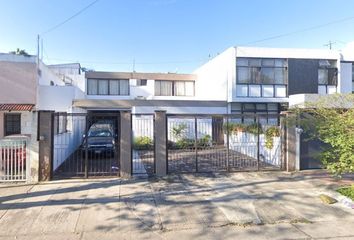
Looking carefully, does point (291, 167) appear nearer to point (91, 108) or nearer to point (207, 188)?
point (207, 188)

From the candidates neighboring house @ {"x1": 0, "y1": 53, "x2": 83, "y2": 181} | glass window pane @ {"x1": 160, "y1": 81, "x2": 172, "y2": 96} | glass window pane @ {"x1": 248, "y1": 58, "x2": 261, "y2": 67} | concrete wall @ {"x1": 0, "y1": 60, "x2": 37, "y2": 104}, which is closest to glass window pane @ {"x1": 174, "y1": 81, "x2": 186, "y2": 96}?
glass window pane @ {"x1": 160, "y1": 81, "x2": 172, "y2": 96}

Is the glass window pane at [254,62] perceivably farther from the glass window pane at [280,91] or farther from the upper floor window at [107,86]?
the upper floor window at [107,86]

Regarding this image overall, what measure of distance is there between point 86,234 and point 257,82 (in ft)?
56.0

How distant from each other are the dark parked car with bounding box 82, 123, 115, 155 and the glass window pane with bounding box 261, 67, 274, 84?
10744 mm

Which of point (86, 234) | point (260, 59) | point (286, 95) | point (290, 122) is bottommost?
point (86, 234)

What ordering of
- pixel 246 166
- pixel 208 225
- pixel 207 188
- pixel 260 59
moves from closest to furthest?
pixel 208 225
pixel 207 188
pixel 246 166
pixel 260 59

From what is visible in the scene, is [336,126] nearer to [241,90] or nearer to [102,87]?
[241,90]

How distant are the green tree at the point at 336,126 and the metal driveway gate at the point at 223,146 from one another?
6.13ft

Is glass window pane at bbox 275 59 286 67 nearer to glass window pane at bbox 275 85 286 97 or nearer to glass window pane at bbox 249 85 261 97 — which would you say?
glass window pane at bbox 275 85 286 97

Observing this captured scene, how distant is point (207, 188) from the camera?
8.30 metres

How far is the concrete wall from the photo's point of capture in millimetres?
15438

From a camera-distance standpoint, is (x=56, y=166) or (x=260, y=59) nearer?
(x=56, y=166)

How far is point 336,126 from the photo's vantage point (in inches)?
303

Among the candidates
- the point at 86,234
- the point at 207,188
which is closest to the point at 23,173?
the point at 86,234
